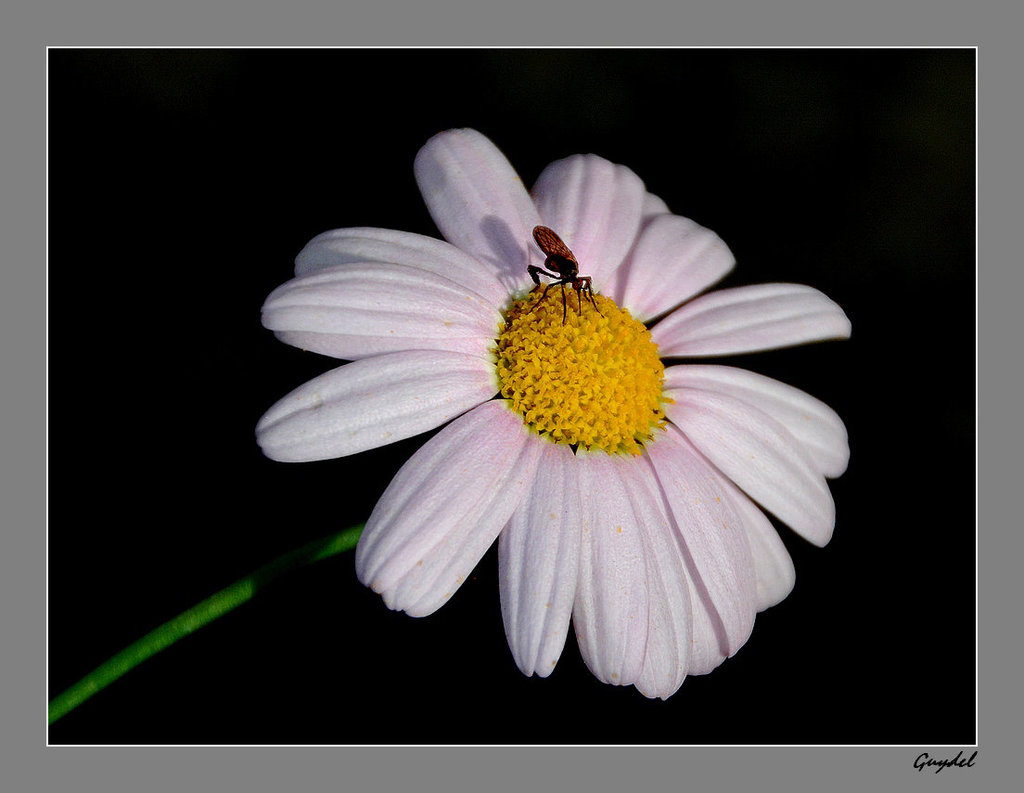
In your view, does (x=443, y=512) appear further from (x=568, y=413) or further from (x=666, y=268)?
(x=666, y=268)

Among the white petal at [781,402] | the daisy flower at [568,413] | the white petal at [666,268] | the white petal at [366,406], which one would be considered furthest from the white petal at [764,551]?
the white petal at [366,406]

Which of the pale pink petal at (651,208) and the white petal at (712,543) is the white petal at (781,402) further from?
the pale pink petal at (651,208)

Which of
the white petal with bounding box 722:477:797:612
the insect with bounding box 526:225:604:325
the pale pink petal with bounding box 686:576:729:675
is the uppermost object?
the insect with bounding box 526:225:604:325

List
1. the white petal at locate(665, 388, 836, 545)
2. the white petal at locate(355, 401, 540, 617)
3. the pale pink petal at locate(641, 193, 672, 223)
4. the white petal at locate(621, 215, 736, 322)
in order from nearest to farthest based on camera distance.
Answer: the white petal at locate(355, 401, 540, 617), the white petal at locate(665, 388, 836, 545), the white petal at locate(621, 215, 736, 322), the pale pink petal at locate(641, 193, 672, 223)

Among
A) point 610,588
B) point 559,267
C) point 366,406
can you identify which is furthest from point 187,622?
point 559,267

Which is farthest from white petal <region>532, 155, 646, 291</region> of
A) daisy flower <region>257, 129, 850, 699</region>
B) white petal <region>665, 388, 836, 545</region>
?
white petal <region>665, 388, 836, 545</region>

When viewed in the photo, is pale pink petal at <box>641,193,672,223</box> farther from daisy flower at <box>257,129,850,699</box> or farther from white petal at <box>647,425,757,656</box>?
white petal at <box>647,425,757,656</box>
